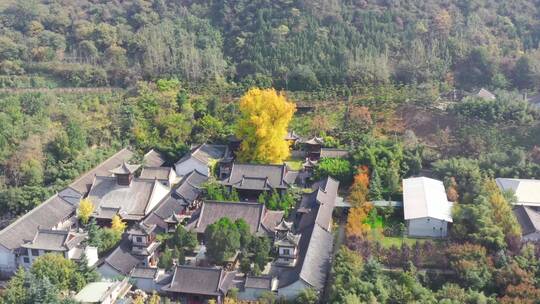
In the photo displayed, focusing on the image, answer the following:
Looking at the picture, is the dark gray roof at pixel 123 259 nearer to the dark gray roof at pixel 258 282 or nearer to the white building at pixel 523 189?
the dark gray roof at pixel 258 282

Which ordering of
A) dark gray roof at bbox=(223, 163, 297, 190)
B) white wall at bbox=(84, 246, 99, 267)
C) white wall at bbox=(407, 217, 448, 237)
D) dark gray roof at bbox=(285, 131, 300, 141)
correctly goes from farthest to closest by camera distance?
dark gray roof at bbox=(285, 131, 300, 141) → dark gray roof at bbox=(223, 163, 297, 190) → white wall at bbox=(407, 217, 448, 237) → white wall at bbox=(84, 246, 99, 267)

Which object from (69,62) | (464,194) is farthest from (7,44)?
(464,194)

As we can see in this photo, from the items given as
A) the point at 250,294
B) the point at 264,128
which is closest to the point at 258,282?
the point at 250,294

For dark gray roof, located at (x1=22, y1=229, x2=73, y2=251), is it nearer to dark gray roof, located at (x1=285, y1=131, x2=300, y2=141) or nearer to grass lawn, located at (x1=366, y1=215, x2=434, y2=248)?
grass lawn, located at (x1=366, y1=215, x2=434, y2=248)

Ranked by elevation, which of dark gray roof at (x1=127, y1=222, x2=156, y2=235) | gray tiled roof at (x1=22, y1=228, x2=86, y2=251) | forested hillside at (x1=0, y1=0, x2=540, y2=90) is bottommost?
gray tiled roof at (x1=22, y1=228, x2=86, y2=251)

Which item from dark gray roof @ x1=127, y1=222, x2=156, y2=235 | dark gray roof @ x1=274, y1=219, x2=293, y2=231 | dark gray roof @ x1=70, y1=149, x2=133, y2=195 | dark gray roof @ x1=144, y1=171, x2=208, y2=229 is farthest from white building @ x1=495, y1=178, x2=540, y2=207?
dark gray roof @ x1=70, y1=149, x2=133, y2=195

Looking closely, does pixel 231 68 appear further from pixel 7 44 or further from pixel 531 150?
pixel 531 150
